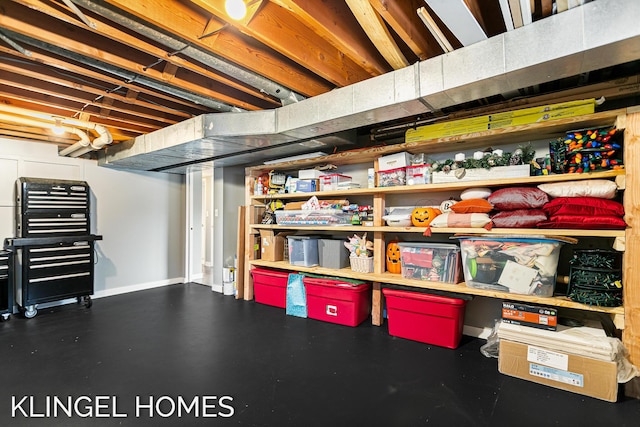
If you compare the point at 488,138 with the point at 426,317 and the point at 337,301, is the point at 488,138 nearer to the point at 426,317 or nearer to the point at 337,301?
the point at 426,317

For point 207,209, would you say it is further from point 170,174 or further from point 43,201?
point 43,201

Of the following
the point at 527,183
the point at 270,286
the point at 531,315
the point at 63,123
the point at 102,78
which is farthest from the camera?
the point at 270,286

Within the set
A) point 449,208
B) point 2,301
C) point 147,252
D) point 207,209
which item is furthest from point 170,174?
point 449,208

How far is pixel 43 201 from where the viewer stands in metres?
3.93

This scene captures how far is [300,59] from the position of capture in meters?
2.12

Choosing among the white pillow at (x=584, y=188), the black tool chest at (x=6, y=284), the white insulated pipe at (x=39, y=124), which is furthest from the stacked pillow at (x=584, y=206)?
the black tool chest at (x=6, y=284)

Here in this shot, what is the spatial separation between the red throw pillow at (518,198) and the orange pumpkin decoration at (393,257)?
39.9 inches

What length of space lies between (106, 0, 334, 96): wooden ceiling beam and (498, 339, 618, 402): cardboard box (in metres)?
2.56

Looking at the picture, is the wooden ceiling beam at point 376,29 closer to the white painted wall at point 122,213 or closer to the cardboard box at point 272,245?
the cardboard box at point 272,245

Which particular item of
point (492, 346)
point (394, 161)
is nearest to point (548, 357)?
point (492, 346)

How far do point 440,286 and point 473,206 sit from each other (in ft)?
2.43

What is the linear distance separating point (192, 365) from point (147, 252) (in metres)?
3.49

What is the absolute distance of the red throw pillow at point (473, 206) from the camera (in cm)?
258

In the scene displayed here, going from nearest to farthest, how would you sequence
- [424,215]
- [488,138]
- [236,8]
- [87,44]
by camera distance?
[236,8], [87,44], [488,138], [424,215]
